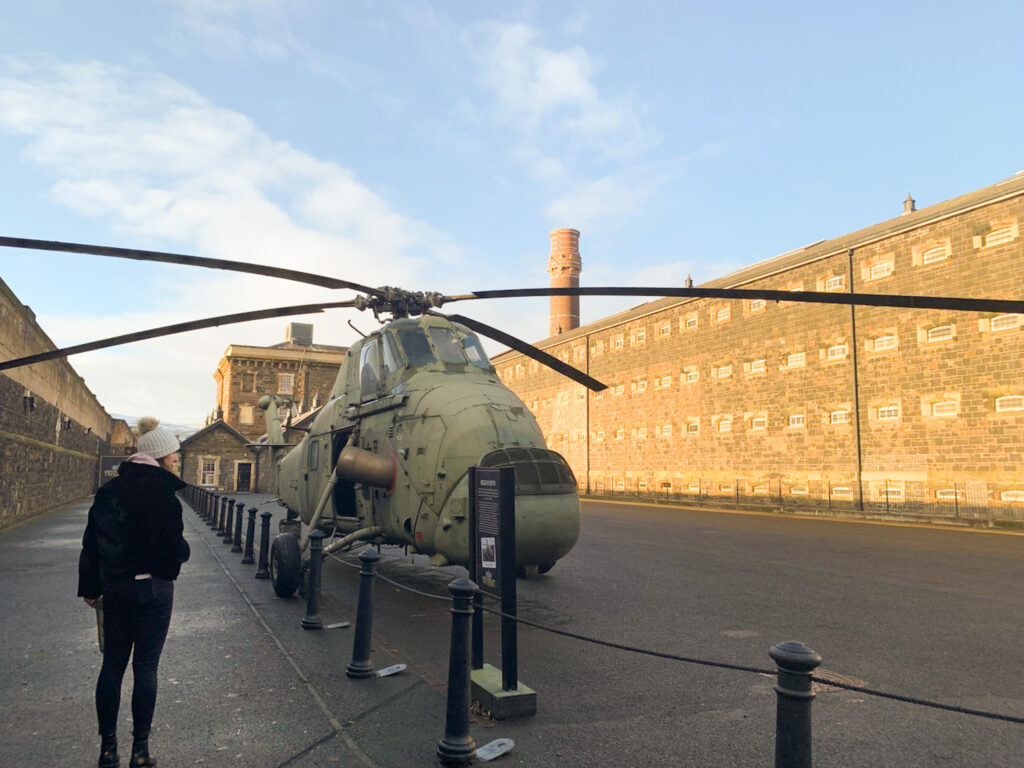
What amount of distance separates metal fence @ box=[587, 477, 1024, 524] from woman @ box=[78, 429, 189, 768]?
78.0ft

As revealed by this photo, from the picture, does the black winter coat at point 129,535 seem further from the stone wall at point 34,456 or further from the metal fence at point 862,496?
the metal fence at point 862,496

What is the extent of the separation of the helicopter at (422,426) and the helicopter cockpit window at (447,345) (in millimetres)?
16

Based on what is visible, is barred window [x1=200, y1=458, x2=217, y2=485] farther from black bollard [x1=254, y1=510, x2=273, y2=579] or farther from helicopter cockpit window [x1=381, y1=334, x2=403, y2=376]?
helicopter cockpit window [x1=381, y1=334, x2=403, y2=376]

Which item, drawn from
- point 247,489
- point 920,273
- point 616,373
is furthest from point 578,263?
point 920,273

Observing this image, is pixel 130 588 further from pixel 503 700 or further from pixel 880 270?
pixel 880 270

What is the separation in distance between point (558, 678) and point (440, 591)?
13.1 ft

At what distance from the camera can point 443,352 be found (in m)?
8.69

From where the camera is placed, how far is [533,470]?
667 centimetres

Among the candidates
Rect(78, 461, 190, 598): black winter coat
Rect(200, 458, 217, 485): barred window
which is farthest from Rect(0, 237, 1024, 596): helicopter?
Rect(200, 458, 217, 485): barred window

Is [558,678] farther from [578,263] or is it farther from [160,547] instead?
[578,263]

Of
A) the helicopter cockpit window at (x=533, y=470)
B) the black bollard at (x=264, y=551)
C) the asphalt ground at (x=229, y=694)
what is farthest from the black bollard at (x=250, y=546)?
the helicopter cockpit window at (x=533, y=470)

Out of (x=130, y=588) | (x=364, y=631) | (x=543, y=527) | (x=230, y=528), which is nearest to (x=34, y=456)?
(x=230, y=528)

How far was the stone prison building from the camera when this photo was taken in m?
21.5

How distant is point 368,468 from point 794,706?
19.7 ft
